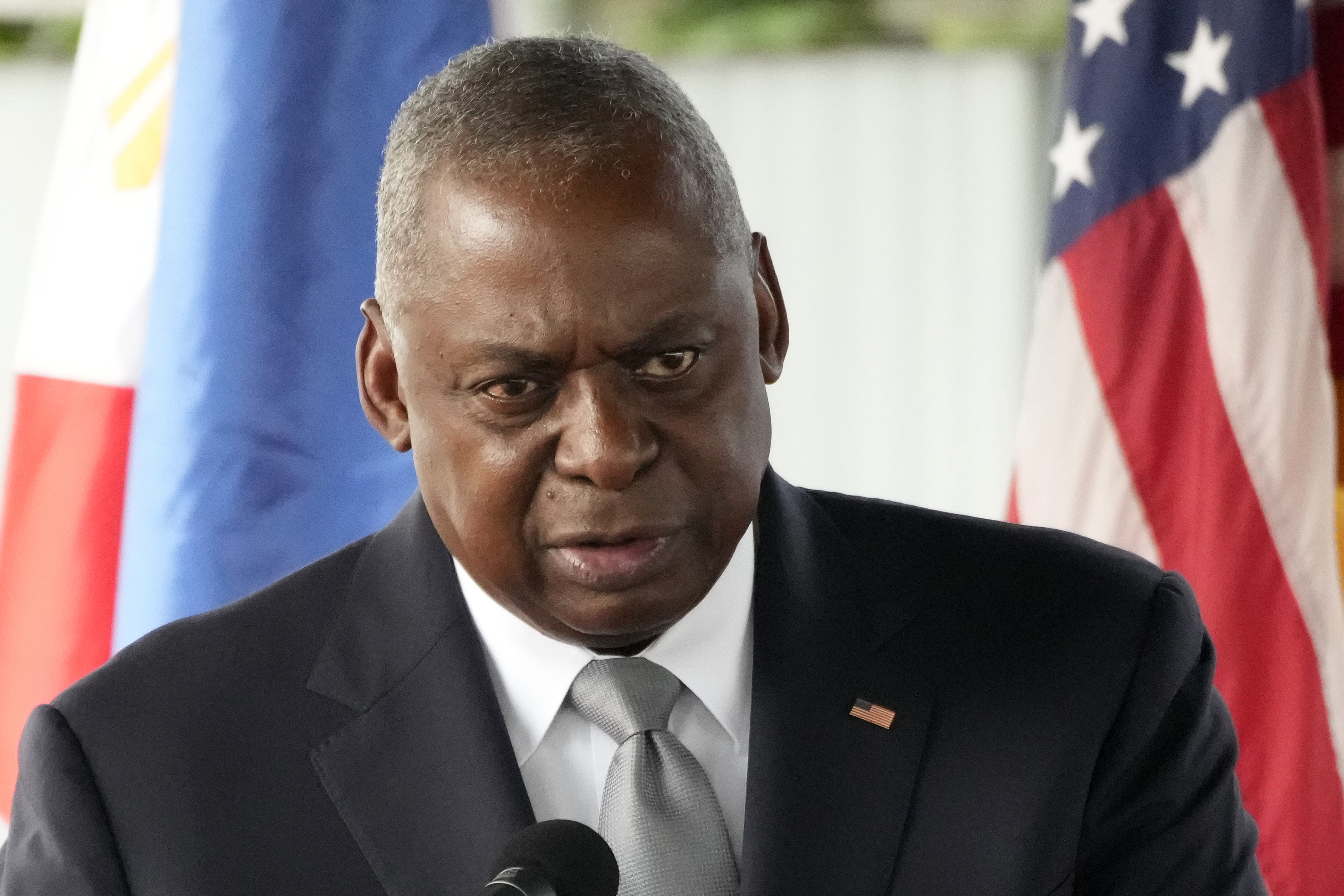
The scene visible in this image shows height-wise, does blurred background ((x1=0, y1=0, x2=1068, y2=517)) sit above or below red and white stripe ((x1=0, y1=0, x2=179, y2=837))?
above

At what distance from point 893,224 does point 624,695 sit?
85.2 inches

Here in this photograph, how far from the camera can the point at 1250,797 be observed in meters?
2.70

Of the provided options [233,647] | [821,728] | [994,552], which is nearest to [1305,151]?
[994,552]

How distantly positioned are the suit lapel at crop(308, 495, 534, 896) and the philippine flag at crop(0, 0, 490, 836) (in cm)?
73

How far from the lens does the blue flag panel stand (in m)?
2.27

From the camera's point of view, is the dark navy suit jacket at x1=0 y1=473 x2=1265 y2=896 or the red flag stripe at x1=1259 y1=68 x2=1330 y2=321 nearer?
the dark navy suit jacket at x1=0 y1=473 x2=1265 y2=896

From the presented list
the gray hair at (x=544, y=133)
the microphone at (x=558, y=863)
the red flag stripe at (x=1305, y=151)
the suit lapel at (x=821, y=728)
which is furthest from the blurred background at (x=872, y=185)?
the microphone at (x=558, y=863)

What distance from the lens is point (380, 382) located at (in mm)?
1480

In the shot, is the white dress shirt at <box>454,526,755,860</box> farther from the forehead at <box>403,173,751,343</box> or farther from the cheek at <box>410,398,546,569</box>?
the forehead at <box>403,173,751,343</box>

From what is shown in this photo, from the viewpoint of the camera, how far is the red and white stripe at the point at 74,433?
2357 mm

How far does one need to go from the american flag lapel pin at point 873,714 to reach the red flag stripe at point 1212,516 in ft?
4.65

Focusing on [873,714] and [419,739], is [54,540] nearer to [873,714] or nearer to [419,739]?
[419,739]

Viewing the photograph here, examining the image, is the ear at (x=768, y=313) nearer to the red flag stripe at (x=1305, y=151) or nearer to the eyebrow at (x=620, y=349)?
the eyebrow at (x=620, y=349)

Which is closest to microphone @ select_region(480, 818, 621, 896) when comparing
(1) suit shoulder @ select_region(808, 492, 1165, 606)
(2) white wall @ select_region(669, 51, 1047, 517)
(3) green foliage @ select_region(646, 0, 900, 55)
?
(1) suit shoulder @ select_region(808, 492, 1165, 606)
